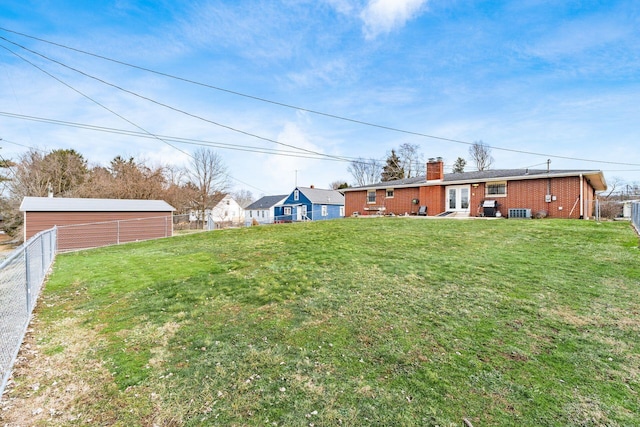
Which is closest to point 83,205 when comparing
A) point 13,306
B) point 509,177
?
point 13,306

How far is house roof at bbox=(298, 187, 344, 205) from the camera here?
118ft

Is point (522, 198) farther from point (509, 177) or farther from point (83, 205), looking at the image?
point (83, 205)

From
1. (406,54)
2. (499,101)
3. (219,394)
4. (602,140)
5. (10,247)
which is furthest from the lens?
(10,247)

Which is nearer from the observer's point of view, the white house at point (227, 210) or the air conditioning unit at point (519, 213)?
the air conditioning unit at point (519, 213)

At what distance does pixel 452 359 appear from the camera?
128 inches

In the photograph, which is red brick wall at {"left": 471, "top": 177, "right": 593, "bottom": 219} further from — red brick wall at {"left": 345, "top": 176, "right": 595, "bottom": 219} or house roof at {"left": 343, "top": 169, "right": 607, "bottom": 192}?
house roof at {"left": 343, "top": 169, "right": 607, "bottom": 192}

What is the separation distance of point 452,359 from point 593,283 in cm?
428

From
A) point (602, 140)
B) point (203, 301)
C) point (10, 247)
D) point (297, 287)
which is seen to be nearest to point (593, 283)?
point (297, 287)

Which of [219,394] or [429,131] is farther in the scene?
[429,131]

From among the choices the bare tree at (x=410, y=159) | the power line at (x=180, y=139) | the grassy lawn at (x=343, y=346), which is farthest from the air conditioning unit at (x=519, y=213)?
the bare tree at (x=410, y=159)

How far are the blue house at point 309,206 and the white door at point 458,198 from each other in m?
17.5

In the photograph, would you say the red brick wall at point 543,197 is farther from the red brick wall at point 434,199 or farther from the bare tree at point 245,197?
the bare tree at point 245,197

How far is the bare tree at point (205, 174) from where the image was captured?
1486 inches

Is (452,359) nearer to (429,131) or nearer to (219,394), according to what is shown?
(219,394)
